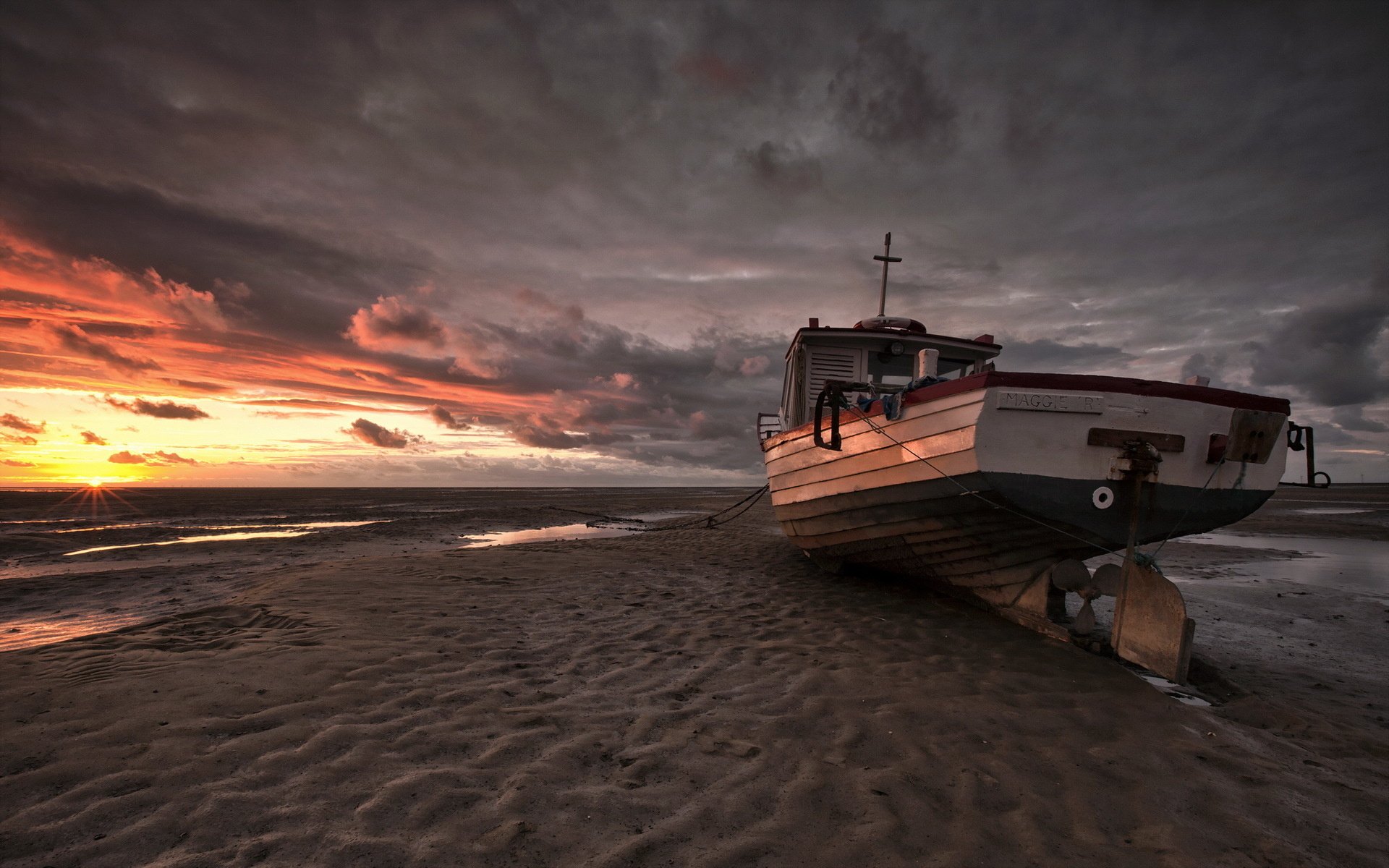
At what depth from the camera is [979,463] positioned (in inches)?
195

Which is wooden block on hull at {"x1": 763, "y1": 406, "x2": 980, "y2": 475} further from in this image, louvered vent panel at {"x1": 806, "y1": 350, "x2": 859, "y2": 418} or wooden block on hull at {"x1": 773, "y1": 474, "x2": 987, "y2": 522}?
louvered vent panel at {"x1": 806, "y1": 350, "x2": 859, "y2": 418}

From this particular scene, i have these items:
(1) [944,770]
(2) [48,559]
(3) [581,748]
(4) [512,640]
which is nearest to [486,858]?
(3) [581,748]

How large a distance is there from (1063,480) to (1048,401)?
0.69 meters

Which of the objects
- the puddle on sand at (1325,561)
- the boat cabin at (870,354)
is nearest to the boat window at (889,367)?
the boat cabin at (870,354)

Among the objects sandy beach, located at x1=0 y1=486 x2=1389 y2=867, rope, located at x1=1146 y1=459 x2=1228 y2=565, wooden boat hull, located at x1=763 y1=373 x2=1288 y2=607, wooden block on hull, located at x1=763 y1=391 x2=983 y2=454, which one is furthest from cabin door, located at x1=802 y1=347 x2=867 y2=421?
rope, located at x1=1146 y1=459 x2=1228 y2=565

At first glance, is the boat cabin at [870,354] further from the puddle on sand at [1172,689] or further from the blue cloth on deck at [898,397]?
the puddle on sand at [1172,689]

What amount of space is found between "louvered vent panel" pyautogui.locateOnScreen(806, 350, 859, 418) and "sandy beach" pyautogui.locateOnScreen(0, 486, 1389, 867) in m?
3.80

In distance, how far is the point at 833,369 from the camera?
30.3ft

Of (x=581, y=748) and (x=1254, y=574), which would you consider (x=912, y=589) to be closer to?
(x=581, y=748)

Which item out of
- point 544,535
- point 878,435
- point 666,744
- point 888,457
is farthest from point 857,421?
point 544,535

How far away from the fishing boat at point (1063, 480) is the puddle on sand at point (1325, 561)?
7.04 metres

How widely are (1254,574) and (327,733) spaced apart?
15193mm

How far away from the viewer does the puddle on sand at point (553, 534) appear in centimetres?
1588

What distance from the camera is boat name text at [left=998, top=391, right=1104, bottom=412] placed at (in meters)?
4.82
